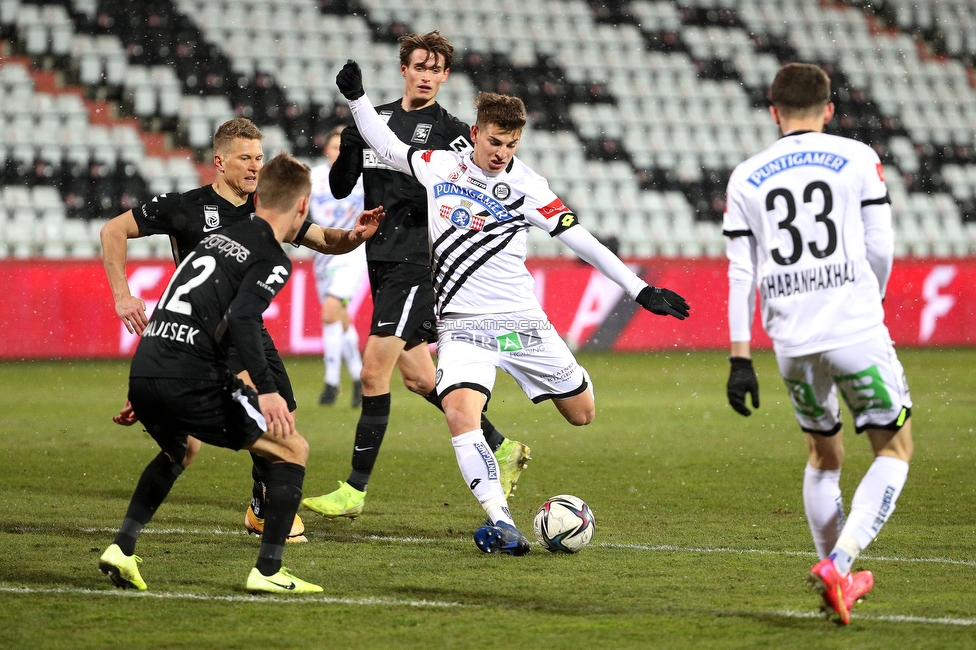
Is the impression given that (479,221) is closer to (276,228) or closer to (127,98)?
(276,228)

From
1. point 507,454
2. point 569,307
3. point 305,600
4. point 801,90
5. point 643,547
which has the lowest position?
point 569,307

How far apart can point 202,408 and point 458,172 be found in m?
1.71

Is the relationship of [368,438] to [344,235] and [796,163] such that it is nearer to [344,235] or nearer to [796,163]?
[344,235]

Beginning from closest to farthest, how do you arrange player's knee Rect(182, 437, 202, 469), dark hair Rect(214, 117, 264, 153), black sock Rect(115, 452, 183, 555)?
black sock Rect(115, 452, 183, 555) → player's knee Rect(182, 437, 202, 469) → dark hair Rect(214, 117, 264, 153)

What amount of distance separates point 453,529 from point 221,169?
1950mm

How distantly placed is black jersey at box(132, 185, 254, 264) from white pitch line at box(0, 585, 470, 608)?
169cm

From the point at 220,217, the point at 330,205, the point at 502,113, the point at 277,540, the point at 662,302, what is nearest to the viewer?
the point at 277,540

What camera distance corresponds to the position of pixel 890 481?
402 cm

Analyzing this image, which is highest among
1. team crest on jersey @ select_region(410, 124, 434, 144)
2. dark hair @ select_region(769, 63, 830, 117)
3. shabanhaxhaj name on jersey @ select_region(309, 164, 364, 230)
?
dark hair @ select_region(769, 63, 830, 117)

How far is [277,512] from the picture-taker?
438 centimetres

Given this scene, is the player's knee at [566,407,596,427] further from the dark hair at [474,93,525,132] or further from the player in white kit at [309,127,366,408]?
the player in white kit at [309,127,366,408]

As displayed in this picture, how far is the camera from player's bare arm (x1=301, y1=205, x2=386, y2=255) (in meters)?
5.19

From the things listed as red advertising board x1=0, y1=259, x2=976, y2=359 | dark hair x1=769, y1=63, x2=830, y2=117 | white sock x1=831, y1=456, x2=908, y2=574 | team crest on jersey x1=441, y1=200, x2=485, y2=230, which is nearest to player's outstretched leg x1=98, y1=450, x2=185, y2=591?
team crest on jersey x1=441, y1=200, x2=485, y2=230

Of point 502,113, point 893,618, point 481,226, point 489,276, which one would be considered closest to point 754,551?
point 893,618
